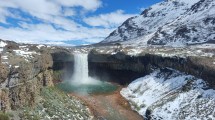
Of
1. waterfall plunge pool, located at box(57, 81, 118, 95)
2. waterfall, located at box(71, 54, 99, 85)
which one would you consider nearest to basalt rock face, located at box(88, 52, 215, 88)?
waterfall, located at box(71, 54, 99, 85)

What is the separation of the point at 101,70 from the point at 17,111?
52746 millimetres

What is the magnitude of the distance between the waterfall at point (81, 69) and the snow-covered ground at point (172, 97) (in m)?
20.2

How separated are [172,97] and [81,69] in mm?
43839

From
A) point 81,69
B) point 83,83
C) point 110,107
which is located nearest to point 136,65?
point 83,83

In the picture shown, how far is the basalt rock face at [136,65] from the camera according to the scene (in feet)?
225

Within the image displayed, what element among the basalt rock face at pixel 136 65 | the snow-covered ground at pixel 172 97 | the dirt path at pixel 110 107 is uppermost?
the basalt rock face at pixel 136 65

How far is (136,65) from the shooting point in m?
93.6

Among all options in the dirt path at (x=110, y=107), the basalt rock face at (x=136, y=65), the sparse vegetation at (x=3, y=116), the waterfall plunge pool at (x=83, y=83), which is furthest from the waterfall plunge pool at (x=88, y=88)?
the sparse vegetation at (x=3, y=116)

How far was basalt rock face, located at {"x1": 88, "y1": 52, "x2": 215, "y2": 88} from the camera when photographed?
6861cm

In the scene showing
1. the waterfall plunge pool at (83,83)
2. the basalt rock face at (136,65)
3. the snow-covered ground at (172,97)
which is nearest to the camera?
the snow-covered ground at (172,97)

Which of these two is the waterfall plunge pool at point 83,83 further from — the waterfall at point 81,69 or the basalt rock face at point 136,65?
the basalt rock face at point 136,65

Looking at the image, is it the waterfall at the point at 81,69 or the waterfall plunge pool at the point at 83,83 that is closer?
the waterfall plunge pool at the point at 83,83

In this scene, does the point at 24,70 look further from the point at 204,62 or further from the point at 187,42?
the point at 187,42

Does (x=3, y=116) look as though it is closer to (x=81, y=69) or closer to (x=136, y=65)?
(x=136, y=65)
